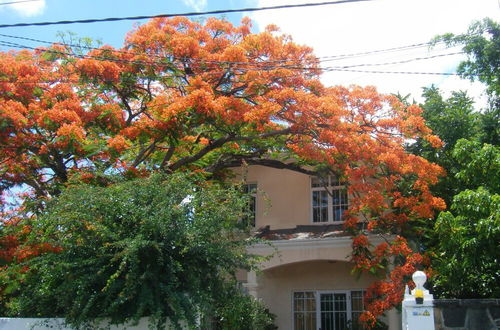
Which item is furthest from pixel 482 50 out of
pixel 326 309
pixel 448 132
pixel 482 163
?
pixel 326 309

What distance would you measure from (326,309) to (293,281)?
122 centimetres

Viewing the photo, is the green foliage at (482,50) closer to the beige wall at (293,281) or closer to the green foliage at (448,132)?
the green foliage at (448,132)

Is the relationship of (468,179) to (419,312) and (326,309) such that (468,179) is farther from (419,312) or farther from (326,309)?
(326,309)

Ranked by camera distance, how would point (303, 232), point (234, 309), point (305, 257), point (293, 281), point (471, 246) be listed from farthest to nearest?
point (293, 281)
point (303, 232)
point (305, 257)
point (471, 246)
point (234, 309)

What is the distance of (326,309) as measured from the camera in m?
14.5

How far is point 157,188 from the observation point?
8352 millimetres

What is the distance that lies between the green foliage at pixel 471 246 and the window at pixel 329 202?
4.41 meters

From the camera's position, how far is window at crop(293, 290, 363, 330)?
14.1 metres

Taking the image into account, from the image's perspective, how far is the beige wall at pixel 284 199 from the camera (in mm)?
15664

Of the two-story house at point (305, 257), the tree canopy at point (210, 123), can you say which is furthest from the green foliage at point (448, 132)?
the two-story house at point (305, 257)

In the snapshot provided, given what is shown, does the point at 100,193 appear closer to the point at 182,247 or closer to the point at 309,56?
the point at 182,247

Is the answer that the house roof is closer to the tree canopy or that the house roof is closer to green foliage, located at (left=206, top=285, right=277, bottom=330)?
the tree canopy

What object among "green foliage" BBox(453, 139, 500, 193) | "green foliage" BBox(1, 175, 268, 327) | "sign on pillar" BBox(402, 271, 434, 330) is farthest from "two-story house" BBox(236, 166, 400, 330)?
"sign on pillar" BBox(402, 271, 434, 330)

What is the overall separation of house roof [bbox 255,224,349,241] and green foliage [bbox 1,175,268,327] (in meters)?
5.41
